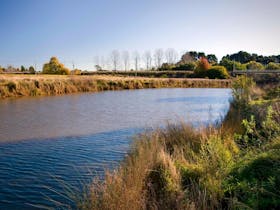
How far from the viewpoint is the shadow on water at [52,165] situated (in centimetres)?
571

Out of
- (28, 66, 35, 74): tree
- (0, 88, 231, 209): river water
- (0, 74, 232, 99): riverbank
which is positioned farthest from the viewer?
(28, 66, 35, 74): tree

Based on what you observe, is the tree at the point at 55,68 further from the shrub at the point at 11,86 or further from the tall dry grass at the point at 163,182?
the tall dry grass at the point at 163,182

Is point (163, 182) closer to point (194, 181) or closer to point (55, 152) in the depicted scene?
point (194, 181)

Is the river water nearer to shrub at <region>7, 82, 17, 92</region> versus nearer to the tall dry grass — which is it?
the tall dry grass

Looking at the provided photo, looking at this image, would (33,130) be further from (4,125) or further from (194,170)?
(194,170)

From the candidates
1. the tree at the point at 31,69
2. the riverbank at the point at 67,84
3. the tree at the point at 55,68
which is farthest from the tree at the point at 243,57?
the tree at the point at 31,69

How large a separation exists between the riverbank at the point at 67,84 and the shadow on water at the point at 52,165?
42.3ft

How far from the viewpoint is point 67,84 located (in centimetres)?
3316

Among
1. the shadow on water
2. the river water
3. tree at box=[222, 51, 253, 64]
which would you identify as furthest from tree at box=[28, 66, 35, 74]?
tree at box=[222, 51, 253, 64]

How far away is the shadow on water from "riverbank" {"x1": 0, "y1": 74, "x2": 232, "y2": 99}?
1288cm

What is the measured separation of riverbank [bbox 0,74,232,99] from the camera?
2742 cm

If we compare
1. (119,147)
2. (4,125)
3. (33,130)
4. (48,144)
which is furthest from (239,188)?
(4,125)

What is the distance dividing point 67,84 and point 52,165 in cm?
2685

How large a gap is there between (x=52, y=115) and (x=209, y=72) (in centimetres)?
5359
